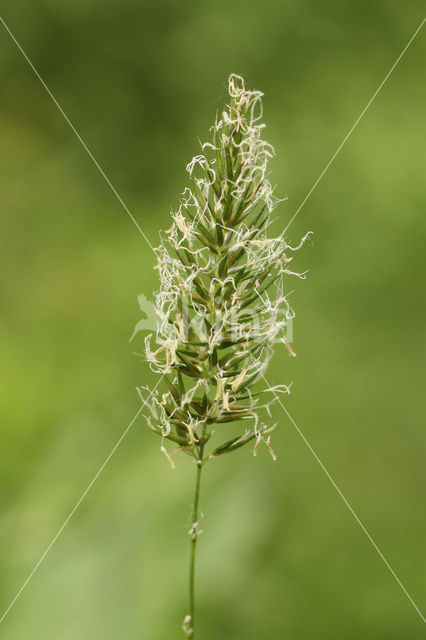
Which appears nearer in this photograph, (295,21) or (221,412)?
(221,412)

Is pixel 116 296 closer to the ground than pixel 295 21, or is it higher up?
closer to the ground

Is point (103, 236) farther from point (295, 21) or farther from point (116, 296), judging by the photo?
point (295, 21)

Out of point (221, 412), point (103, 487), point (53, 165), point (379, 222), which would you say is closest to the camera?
point (221, 412)

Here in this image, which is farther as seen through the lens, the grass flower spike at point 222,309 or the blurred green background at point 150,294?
the blurred green background at point 150,294

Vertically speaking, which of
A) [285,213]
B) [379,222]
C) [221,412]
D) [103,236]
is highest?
[379,222]

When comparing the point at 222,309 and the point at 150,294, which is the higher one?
the point at 150,294

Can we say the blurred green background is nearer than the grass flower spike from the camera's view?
No

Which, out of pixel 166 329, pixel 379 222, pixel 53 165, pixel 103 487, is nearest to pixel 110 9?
pixel 53 165

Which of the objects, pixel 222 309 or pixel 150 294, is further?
pixel 150 294
